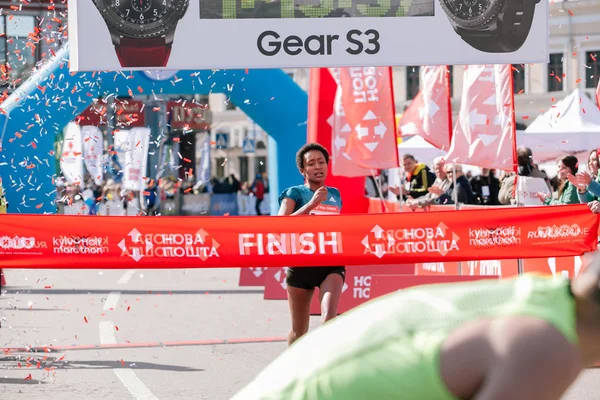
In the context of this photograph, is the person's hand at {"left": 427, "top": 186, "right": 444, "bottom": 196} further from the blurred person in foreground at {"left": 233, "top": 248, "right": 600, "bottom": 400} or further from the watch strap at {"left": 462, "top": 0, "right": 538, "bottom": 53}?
the blurred person in foreground at {"left": 233, "top": 248, "right": 600, "bottom": 400}

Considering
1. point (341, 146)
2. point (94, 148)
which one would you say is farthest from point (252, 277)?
point (94, 148)

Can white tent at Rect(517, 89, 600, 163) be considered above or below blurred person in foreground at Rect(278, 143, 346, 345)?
above

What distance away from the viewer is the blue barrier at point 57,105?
49.4ft

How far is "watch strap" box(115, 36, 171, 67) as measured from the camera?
8.96m

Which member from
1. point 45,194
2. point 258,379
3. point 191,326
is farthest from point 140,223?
point 258,379

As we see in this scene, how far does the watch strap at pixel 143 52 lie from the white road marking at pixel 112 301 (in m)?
6.16

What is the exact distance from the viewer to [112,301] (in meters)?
15.7

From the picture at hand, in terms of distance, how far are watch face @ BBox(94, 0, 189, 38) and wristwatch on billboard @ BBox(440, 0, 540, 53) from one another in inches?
86.3

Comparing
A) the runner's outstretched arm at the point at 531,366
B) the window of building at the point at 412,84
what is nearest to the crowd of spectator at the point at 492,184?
the runner's outstretched arm at the point at 531,366

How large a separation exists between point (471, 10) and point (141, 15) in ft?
8.79

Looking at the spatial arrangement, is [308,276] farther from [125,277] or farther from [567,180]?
[125,277]

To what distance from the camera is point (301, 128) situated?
17.0 metres

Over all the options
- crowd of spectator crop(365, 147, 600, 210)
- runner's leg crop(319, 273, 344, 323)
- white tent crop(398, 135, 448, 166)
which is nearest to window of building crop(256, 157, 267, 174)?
white tent crop(398, 135, 448, 166)

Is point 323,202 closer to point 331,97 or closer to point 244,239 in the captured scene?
point 244,239
